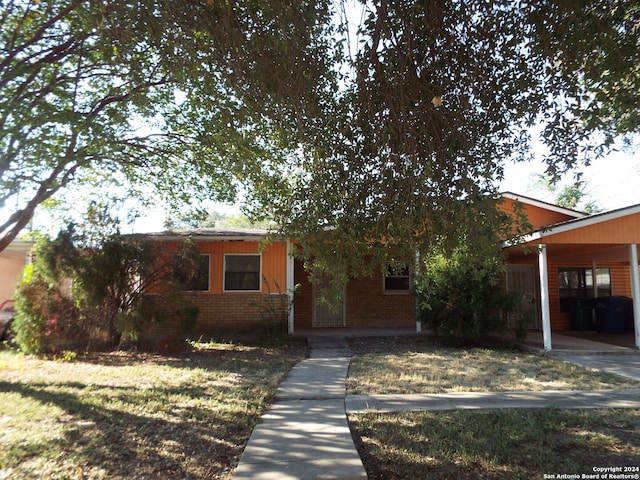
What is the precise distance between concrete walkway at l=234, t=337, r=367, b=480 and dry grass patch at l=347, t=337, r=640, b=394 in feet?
2.36

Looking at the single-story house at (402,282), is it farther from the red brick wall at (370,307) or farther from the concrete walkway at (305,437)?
the concrete walkway at (305,437)

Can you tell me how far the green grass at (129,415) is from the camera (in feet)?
13.4

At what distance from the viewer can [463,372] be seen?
7.93m

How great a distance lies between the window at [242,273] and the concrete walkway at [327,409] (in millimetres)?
4475

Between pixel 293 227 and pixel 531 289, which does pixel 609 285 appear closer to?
pixel 531 289

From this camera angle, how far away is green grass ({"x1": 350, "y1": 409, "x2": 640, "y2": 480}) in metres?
3.98

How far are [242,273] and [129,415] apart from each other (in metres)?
7.58

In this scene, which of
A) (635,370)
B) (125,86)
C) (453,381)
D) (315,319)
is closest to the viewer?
(125,86)

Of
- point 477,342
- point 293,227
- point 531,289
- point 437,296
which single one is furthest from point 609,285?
point 293,227

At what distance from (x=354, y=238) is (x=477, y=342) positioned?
7.83m

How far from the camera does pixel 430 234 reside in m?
4.66

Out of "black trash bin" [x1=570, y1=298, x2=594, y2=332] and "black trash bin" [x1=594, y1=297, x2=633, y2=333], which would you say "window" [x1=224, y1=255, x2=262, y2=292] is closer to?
"black trash bin" [x1=570, y1=298, x2=594, y2=332]

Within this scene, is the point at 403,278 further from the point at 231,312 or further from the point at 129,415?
the point at 129,415

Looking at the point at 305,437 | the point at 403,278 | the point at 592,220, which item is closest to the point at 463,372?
the point at 305,437
